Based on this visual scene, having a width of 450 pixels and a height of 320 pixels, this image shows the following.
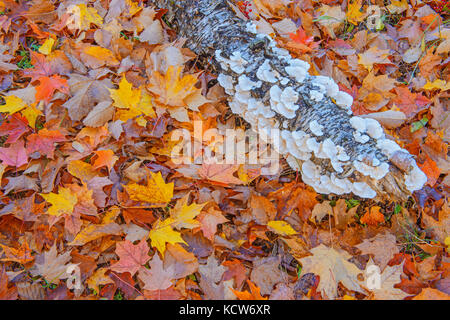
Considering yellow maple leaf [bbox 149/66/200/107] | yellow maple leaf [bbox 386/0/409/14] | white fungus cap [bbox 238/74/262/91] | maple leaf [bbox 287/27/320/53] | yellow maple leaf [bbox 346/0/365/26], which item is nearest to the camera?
white fungus cap [bbox 238/74/262/91]

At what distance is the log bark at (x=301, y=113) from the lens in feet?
6.10

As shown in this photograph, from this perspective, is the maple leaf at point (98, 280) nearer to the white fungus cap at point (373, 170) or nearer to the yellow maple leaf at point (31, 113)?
the yellow maple leaf at point (31, 113)

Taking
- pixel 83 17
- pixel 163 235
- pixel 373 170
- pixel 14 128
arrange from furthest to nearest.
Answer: pixel 83 17 < pixel 14 128 < pixel 163 235 < pixel 373 170

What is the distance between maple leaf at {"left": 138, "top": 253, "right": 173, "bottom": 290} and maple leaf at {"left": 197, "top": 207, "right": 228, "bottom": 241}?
29cm

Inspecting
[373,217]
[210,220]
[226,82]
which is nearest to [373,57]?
[226,82]

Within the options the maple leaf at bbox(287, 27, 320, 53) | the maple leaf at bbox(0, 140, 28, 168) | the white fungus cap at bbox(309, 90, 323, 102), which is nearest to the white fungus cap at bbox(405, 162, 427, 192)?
the white fungus cap at bbox(309, 90, 323, 102)

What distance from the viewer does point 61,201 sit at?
2023 mm

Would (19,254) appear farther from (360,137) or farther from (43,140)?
(360,137)

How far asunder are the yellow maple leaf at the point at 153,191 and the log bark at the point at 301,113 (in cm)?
75

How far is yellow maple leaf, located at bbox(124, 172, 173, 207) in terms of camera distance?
6.64ft

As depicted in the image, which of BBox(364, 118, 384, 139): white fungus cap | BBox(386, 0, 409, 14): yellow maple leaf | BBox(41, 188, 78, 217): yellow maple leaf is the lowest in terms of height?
BBox(41, 188, 78, 217): yellow maple leaf

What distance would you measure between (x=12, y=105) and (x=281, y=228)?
2024 millimetres

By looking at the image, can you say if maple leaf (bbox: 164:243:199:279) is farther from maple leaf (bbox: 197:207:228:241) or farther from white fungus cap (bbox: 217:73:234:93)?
white fungus cap (bbox: 217:73:234:93)

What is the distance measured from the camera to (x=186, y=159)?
7.26ft
